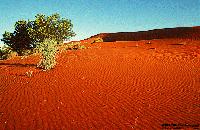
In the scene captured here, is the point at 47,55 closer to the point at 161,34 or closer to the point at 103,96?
the point at 103,96

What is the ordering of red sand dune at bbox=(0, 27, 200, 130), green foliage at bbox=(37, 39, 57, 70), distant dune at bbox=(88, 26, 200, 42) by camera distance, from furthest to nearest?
distant dune at bbox=(88, 26, 200, 42) < green foliage at bbox=(37, 39, 57, 70) < red sand dune at bbox=(0, 27, 200, 130)

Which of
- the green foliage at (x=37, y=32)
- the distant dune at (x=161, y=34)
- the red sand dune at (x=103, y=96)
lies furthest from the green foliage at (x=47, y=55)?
the distant dune at (x=161, y=34)

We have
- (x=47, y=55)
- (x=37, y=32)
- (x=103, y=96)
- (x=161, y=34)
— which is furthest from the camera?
(x=161, y=34)

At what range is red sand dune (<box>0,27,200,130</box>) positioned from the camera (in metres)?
6.77

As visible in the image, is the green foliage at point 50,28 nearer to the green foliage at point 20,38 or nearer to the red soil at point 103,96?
the green foliage at point 20,38

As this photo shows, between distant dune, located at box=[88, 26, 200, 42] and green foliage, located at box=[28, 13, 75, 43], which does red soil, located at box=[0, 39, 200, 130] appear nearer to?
green foliage, located at box=[28, 13, 75, 43]

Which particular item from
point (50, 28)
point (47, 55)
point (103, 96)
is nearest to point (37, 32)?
point (50, 28)

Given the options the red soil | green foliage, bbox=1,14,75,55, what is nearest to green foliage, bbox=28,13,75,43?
green foliage, bbox=1,14,75,55

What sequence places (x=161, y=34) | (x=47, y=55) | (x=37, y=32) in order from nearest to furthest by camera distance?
(x=47, y=55) < (x=37, y=32) < (x=161, y=34)

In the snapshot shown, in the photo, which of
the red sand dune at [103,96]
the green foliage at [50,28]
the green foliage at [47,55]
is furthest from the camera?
the green foliage at [50,28]

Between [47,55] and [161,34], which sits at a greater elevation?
[161,34]

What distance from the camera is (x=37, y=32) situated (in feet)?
87.8

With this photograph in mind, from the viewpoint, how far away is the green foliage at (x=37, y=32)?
2686 cm

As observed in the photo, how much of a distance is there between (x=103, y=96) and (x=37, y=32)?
19.6 meters
